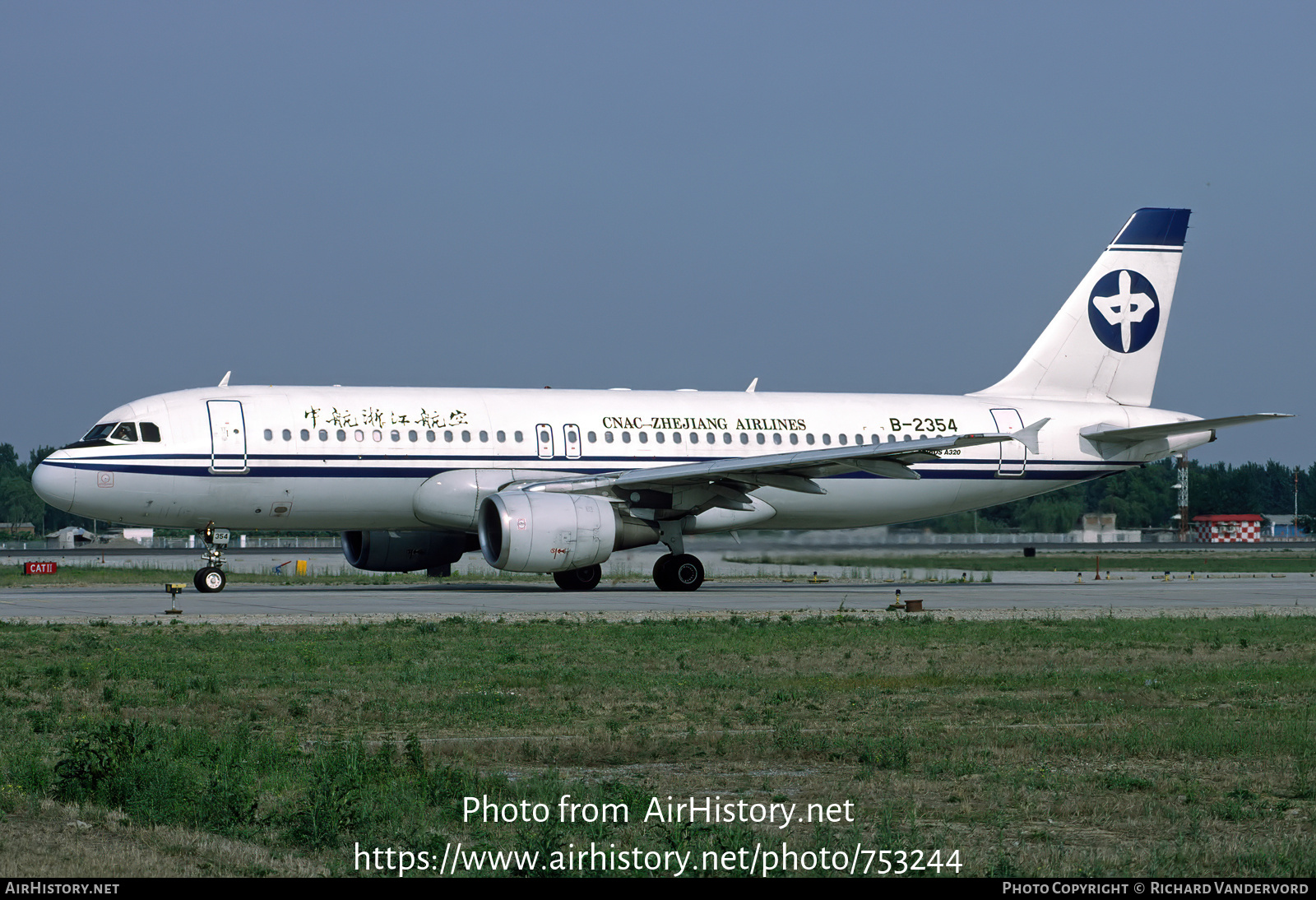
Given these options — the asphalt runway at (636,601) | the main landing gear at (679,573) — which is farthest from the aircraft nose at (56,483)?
the main landing gear at (679,573)

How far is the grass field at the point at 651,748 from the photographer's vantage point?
273 inches

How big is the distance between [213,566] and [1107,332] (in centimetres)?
2085

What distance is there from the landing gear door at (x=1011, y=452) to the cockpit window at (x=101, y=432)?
18.5 meters

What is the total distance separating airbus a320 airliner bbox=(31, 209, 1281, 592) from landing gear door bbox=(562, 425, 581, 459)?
4 cm

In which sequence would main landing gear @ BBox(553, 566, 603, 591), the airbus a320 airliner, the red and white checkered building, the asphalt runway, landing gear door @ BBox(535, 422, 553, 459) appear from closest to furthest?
1. the asphalt runway
2. the airbus a320 airliner
3. landing gear door @ BBox(535, 422, 553, 459)
4. main landing gear @ BBox(553, 566, 603, 591)
5. the red and white checkered building

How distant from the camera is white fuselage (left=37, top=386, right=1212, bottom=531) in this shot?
87.8ft

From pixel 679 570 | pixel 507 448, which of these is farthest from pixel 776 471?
pixel 507 448

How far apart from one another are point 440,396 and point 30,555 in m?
45.9

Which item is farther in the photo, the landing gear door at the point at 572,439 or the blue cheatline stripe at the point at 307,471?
the landing gear door at the point at 572,439

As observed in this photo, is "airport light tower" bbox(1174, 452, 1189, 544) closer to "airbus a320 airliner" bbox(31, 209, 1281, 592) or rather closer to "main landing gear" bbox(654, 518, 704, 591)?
"airbus a320 airliner" bbox(31, 209, 1281, 592)

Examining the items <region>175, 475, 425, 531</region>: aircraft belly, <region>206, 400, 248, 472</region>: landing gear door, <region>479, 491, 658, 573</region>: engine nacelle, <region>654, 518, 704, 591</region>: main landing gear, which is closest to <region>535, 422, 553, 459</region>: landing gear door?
<region>479, 491, 658, 573</region>: engine nacelle

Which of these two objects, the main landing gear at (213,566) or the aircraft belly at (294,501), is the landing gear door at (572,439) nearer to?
the aircraft belly at (294,501)
